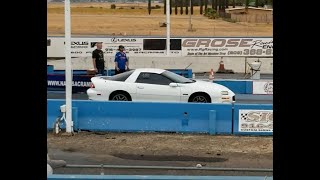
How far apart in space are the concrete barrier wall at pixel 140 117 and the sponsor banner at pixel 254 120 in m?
0.37

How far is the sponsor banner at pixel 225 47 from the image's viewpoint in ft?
92.3

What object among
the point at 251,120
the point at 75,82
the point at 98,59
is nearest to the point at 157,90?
the point at 251,120

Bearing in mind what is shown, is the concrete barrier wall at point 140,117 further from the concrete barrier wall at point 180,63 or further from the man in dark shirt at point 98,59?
the concrete barrier wall at point 180,63

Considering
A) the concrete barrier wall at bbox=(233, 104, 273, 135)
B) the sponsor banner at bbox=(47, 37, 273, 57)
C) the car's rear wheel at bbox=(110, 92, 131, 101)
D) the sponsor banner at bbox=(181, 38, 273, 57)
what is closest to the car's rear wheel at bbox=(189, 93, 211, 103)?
the car's rear wheel at bbox=(110, 92, 131, 101)

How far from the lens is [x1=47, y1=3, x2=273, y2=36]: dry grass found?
55.3 metres

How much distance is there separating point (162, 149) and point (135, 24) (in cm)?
5382

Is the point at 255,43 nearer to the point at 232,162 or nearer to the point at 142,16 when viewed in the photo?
the point at 232,162

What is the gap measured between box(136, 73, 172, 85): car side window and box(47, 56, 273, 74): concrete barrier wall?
10.0 metres

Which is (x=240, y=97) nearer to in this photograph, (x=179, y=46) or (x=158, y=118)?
(x=158, y=118)

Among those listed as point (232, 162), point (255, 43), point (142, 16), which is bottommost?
point (232, 162)

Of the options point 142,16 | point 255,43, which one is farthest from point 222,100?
point 142,16
